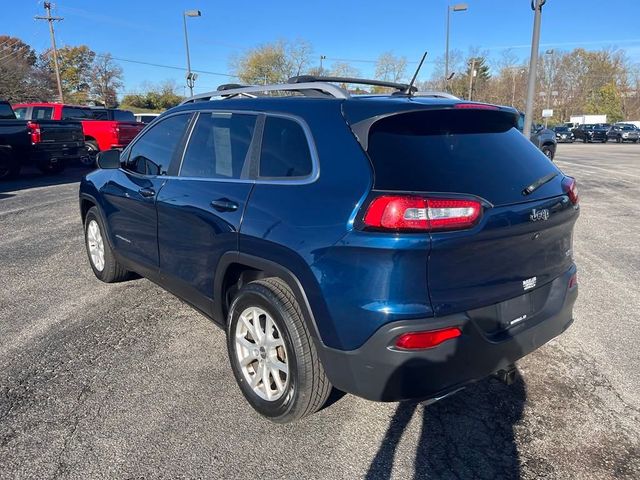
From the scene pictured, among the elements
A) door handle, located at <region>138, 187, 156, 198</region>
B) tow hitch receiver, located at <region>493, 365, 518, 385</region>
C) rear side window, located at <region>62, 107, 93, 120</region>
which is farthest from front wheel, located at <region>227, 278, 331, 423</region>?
rear side window, located at <region>62, 107, 93, 120</region>

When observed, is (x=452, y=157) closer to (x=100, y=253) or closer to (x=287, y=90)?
(x=287, y=90)

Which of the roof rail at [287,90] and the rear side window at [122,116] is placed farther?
the rear side window at [122,116]

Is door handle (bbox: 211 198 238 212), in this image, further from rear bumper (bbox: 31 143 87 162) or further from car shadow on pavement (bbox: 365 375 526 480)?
rear bumper (bbox: 31 143 87 162)

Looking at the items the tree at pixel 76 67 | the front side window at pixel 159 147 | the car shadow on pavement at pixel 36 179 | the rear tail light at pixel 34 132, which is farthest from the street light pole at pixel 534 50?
the tree at pixel 76 67

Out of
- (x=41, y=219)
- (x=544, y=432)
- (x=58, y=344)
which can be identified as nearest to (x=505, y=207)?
(x=544, y=432)

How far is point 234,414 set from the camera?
2973 millimetres

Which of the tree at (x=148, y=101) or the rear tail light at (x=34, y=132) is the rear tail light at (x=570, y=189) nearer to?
the rear tail light at (x=34, y=132)

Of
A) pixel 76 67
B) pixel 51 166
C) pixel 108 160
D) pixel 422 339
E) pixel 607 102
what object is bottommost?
pixel 51 166

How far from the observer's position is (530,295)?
8.93 ft

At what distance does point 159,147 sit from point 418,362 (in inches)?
110

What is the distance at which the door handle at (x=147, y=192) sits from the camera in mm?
3891

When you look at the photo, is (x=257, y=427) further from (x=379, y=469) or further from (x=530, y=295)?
(x=530, y=295)

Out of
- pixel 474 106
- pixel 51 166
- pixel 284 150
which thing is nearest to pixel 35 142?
pixel 51 166

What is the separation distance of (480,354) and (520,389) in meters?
0.97
